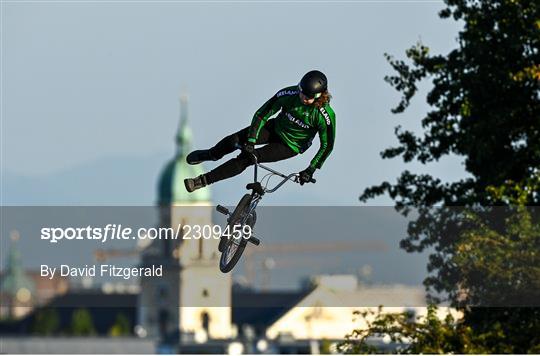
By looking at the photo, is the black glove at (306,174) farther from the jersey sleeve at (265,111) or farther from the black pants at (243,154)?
the jersey sleeve at (265,111)

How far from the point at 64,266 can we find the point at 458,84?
60.2 ft

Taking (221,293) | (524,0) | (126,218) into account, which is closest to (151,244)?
(126,218)

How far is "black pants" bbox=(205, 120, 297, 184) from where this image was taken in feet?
126

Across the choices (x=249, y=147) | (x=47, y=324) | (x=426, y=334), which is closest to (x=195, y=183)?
(x=249, y=147)

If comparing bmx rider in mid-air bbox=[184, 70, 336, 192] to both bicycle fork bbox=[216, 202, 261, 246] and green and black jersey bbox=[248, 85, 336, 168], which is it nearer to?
green and black jersey bbox=[248, 85, 336, 168]

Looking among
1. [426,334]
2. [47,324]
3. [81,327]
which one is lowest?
[426,334]

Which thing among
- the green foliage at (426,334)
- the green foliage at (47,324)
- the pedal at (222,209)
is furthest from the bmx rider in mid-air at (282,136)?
the green foliage at (47,324)

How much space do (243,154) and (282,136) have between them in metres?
0.79

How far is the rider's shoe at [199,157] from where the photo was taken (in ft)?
124

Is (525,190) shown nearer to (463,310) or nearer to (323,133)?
(463,310)

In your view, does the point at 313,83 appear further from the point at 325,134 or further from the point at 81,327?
the point at 81,327

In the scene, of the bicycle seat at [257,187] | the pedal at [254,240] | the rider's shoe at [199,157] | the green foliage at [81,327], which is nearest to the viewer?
the rider's shoe at [199,157]

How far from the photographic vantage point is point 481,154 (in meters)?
58.5

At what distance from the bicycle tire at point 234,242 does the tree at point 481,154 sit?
17.8m
